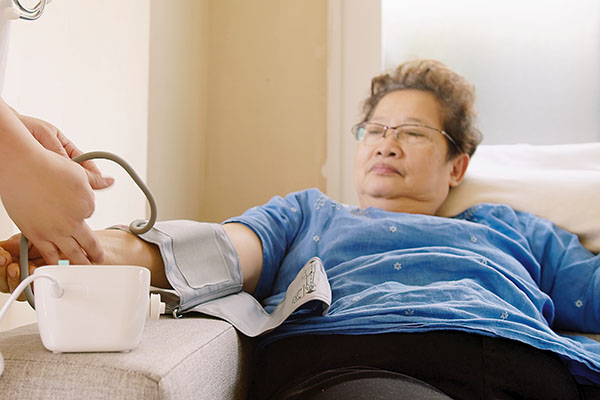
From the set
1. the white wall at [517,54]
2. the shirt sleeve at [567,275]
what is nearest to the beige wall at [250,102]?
the white wall at [517,54]

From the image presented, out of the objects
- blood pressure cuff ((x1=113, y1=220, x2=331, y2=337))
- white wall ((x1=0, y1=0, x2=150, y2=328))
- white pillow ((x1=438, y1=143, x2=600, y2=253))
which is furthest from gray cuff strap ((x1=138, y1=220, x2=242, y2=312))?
white pillow ((x1=438, y1=143, x2=600, y2=253))

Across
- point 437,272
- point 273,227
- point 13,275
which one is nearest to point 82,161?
point 13,275

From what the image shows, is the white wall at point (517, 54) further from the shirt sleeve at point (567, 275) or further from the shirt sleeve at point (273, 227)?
the shirt sleeve at point (273, 227)

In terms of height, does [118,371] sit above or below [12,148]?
below

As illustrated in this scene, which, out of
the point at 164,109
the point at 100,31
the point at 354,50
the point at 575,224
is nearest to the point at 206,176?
the point at 164,109

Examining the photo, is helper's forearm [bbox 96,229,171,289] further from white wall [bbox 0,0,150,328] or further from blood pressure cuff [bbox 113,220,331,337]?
white wall [bbox 0,0,150,328]

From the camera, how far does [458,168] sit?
154cm

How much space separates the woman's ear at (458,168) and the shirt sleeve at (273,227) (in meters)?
0.39

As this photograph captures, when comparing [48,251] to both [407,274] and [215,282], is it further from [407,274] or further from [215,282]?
[407,274]

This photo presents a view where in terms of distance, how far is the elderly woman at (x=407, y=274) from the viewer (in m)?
0.88

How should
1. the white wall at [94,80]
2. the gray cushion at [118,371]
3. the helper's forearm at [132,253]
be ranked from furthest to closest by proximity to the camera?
the white wall at [94,80]
the helper's forearm at [132,253]
the gray cushion at [118,371]

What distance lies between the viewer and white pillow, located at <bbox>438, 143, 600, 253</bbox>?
1.39 metres

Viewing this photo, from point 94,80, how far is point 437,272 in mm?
791

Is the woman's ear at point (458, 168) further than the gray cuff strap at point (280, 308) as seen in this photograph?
Yes
